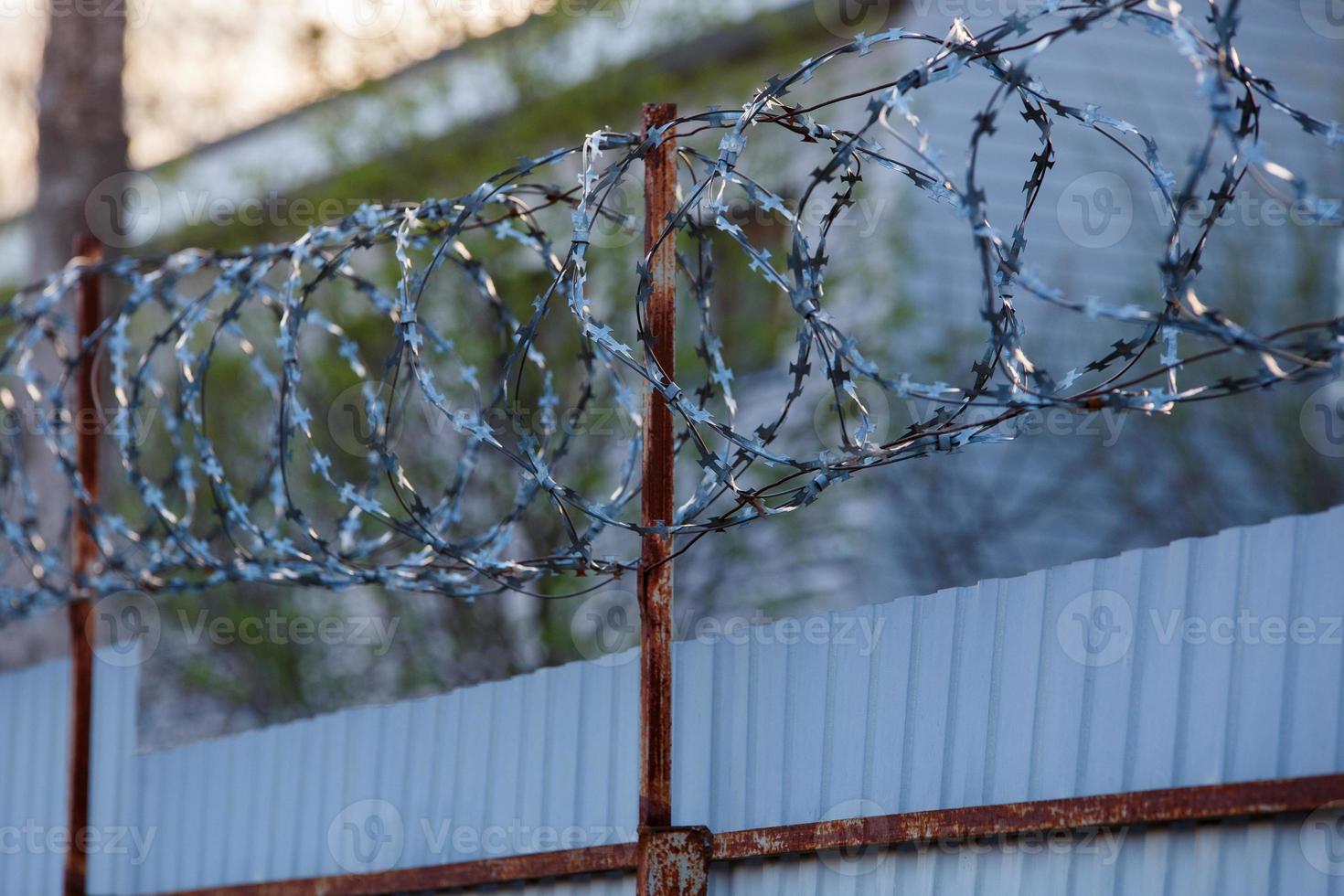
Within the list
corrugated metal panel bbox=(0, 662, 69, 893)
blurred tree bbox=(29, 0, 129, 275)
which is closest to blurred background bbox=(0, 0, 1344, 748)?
blurred tree bbox=(29, 0, 129, 275)

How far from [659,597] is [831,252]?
24.7 feet

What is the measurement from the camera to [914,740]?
385 centimetres

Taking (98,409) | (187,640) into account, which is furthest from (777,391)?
(98,409)

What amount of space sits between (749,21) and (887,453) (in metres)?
8.64

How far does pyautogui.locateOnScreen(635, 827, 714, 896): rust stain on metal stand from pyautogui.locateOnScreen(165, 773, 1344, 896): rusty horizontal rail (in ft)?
0.23

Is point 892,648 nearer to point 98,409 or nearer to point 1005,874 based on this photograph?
point 1005,874

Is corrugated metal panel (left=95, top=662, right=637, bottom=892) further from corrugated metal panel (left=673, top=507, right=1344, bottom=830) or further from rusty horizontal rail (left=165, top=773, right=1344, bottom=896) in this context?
corrugated metal panel (left=673, top=507, right=1344, bottom=830)

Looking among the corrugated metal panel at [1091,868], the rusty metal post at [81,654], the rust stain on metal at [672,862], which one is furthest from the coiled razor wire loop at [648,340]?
the corrugated metal panel at [1091,868]

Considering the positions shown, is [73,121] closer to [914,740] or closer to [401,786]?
[401,786]

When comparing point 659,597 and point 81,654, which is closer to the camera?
point 659,597

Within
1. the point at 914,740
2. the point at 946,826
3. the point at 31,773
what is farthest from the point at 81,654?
the point at 946,826

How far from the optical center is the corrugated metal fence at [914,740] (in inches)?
128

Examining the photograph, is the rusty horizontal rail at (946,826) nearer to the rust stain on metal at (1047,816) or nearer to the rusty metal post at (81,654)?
the rust stain on metal at (1047,816)

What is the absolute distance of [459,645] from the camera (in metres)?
10.9
